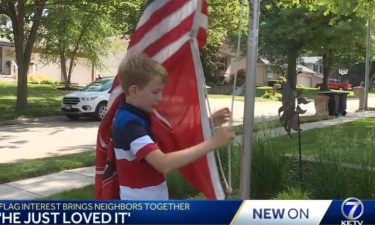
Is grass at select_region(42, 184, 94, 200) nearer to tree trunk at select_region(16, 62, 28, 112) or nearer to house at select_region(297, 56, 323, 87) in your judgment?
tree trunk at select_region(16, 62, 28, 112)

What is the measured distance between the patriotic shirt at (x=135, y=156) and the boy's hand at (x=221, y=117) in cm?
51

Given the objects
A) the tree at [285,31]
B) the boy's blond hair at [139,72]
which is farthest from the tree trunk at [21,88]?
the tree at [285,31]

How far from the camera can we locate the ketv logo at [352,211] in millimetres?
2971

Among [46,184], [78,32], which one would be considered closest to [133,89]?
[46,184]

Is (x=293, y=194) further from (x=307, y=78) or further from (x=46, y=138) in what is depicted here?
(x=307, y=78)

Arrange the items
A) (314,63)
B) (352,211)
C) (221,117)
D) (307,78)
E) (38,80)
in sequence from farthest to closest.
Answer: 1. (314,63)
2. (307,78)
3. (38,80)
4. (221,117)
5. (352,211)

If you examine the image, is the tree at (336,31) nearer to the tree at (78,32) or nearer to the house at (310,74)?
the tree at (78,32)

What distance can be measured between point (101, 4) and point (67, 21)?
7.80 m

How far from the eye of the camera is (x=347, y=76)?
87500 mm

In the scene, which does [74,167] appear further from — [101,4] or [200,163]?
[101,4]

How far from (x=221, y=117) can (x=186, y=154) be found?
0.62 metres

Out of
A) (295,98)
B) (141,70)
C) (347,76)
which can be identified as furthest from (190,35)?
(347,76)

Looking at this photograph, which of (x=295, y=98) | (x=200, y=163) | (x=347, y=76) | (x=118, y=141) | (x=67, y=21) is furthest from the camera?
(x=347, y=76)

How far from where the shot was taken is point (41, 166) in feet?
29.1
